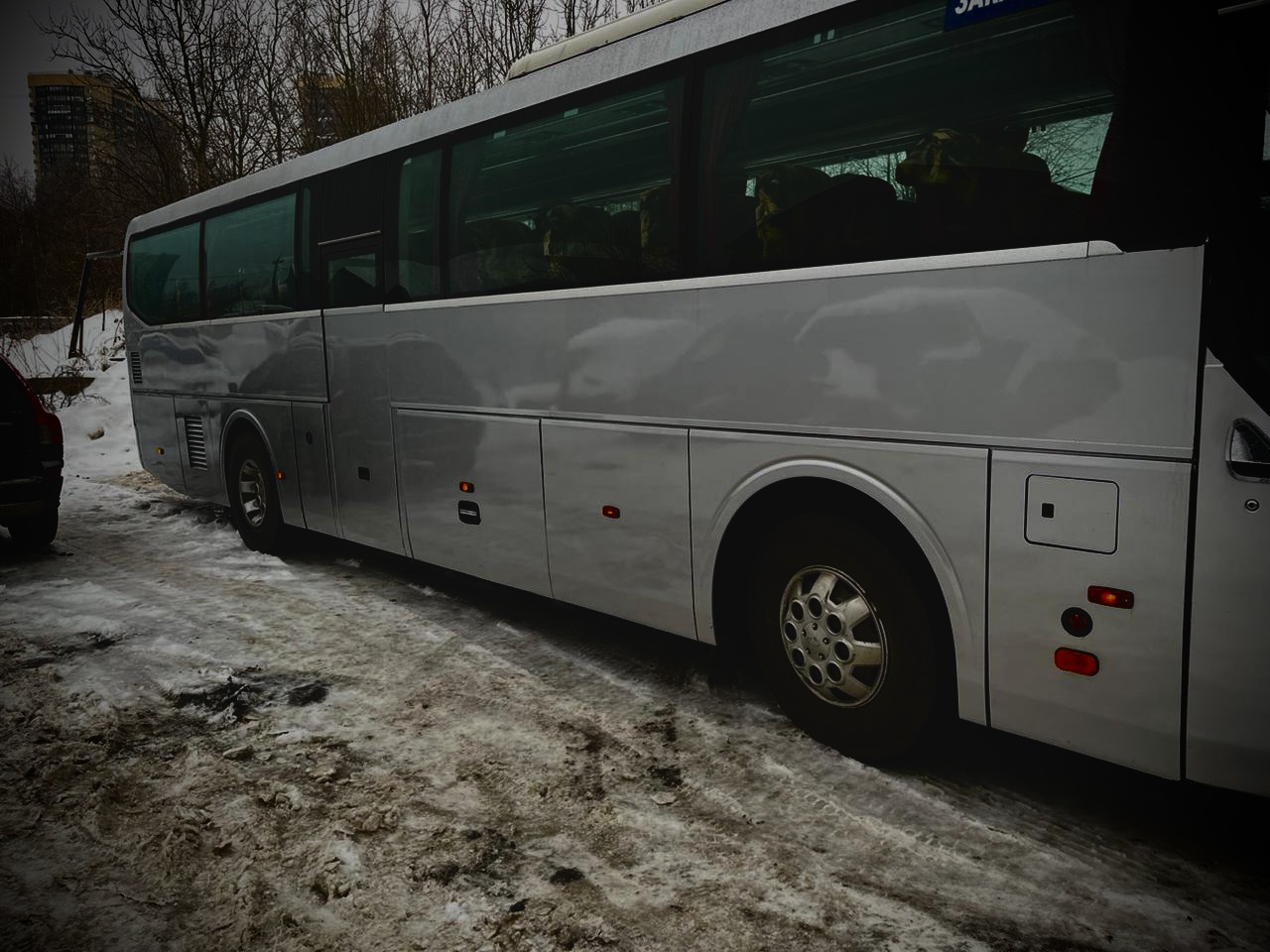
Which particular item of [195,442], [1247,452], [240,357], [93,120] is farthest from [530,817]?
[93,120]

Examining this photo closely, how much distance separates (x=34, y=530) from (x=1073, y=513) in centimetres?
828

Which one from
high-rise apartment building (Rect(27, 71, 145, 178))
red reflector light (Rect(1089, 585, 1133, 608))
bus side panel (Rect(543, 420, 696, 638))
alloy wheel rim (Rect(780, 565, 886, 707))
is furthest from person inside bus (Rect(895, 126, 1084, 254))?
high-rise apartment building (Rect(27, 71, 145, 178))

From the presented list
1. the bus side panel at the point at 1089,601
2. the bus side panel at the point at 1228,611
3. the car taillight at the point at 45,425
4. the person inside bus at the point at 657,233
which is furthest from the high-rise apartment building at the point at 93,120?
the bus side panel at the point at 1228,611

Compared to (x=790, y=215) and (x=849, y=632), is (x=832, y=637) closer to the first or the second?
(x=849, y=632)

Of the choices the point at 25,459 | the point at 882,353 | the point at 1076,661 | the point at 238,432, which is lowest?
the point at 1076,661

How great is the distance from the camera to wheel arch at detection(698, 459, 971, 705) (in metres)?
3.40

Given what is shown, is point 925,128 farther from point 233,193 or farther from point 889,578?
point 233,193

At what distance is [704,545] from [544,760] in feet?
3.84

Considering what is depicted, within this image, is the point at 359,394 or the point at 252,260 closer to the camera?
the point at 359,394

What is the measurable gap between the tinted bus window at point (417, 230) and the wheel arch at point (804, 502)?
2679 mm

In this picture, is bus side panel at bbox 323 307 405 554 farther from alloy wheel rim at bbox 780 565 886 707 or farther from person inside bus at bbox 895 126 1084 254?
person inside bus at bbox 895 126 1084 254

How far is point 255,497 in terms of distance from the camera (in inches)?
323

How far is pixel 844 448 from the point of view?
362 centimetres

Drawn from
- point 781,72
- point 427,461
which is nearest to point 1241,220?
point 781,72
